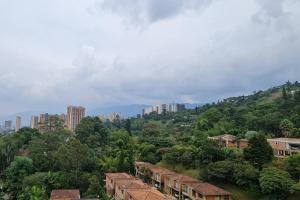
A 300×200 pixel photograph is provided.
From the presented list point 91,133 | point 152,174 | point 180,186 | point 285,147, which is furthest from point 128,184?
point 91,133

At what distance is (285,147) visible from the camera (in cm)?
4003

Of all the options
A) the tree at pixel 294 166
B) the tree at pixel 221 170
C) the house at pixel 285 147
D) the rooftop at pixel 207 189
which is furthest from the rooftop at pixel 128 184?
the house at pixel 285 147

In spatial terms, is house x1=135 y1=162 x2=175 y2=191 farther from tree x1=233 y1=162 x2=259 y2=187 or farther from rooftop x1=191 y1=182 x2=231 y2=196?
tree x1=233 y1=162 x2=259 y2=187

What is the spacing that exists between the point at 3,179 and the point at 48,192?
36.4 ft

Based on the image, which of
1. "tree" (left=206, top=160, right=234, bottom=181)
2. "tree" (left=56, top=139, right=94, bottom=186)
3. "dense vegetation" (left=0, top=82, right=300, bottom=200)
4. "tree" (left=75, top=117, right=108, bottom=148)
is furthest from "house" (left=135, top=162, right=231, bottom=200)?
"tree" (left=75, top=117, right=108, bottom=148)

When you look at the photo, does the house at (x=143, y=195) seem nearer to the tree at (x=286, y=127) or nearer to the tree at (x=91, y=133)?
the tree at (x=286, y=127)

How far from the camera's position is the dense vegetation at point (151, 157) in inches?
1358

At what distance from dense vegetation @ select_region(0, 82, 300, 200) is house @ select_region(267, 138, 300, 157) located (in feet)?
5.33

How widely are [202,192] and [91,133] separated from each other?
3377 centimetres

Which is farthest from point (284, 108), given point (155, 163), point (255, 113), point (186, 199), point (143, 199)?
point (143, 199)

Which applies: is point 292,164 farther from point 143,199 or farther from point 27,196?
point 27,196

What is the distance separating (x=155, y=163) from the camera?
50.9m

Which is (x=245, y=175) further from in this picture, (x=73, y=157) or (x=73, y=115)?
(x=73, y=115)

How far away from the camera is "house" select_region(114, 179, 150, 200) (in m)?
33.8
